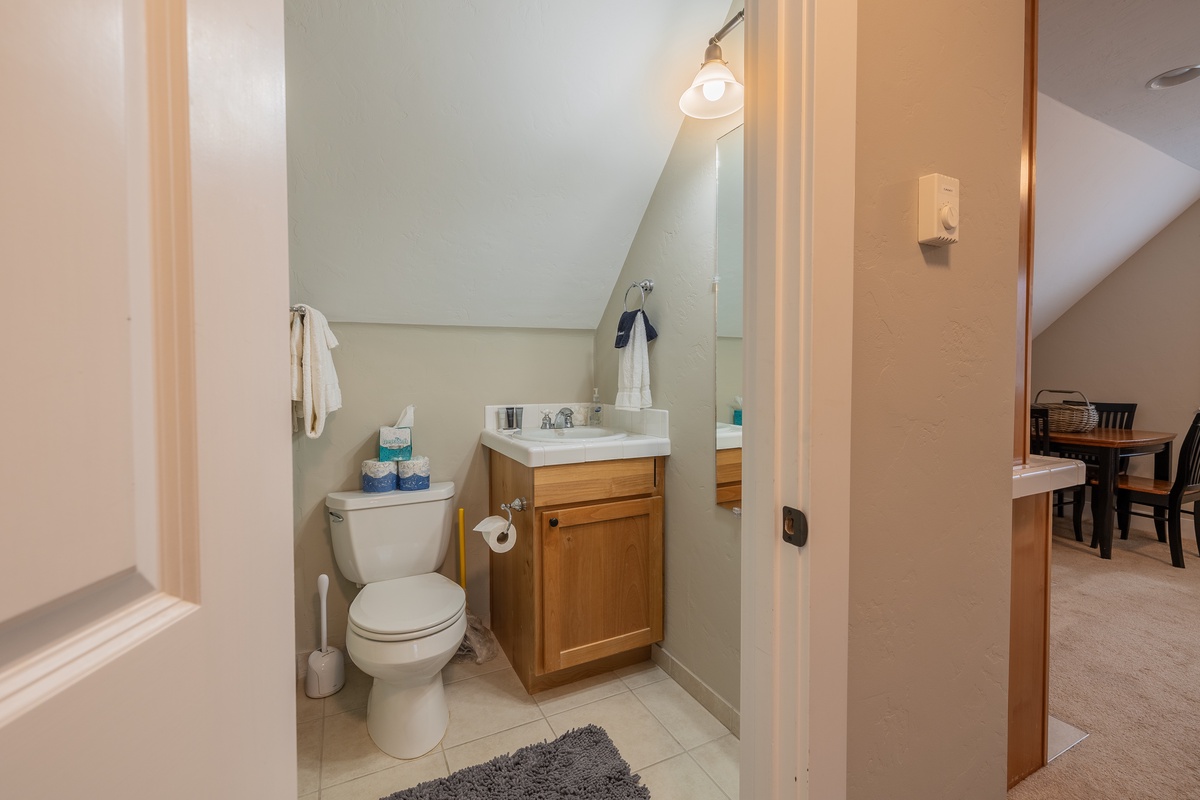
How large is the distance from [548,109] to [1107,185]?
3702mm

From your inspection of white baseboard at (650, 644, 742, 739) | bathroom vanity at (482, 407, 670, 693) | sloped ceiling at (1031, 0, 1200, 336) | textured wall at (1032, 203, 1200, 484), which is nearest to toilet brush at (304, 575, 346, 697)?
bathroom vanity at (482, 407, 670, 693)

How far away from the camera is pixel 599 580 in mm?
1963

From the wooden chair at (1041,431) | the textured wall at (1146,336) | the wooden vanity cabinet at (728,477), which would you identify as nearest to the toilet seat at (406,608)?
the wooden vanity cabinet at (728,477)

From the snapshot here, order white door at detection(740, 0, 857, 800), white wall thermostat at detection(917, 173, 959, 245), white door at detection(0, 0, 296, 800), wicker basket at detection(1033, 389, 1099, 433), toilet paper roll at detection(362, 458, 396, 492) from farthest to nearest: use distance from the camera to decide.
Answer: wicker basket at detection(1033, 389, 1099, 433) → toilet paper roll at detection(362, 458, 396, 492) → white wall thermostat at detection(917, 173, 959, 245) → white door at detection(740, 0, 857, 800) → white door at detection(0, 0, 296, 800)

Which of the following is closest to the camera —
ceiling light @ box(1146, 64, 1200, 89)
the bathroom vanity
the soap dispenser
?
the bathroom vanity

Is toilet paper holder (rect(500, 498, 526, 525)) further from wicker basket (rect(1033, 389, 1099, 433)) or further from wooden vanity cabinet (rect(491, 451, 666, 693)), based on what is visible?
wicker basket (rect(1033, 389, 1099, 433))

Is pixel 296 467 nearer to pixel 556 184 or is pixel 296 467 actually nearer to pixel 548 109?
pixel 556 184

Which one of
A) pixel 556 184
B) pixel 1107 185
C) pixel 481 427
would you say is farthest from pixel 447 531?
pixel 1107 185

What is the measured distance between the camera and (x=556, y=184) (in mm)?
2010

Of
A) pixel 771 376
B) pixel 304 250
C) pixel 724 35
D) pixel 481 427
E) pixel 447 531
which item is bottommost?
pixel 447 531

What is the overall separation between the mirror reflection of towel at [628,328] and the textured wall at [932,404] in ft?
4.08

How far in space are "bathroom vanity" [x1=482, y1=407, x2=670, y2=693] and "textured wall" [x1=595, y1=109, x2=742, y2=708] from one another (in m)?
0.10

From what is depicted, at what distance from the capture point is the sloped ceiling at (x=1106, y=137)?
82.4 inches

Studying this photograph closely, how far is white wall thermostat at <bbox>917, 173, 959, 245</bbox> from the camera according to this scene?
0.84 meters
